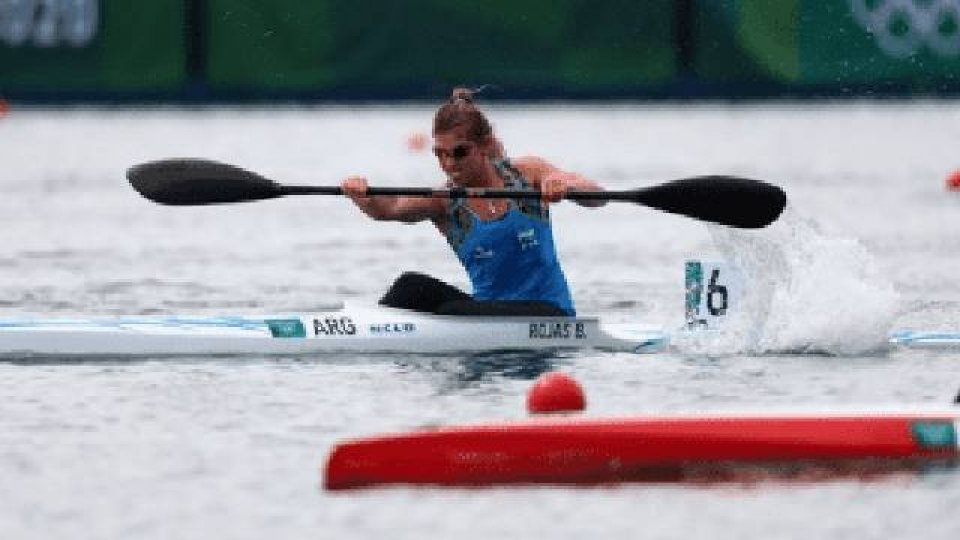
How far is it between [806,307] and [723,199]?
69cm

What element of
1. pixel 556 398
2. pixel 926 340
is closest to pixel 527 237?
pixel 926 340

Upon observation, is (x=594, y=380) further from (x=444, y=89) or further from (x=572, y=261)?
(x=444, y=89)

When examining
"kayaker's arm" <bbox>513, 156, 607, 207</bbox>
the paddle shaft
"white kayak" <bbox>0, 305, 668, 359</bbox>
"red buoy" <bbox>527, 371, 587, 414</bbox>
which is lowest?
"white kayak" <bbox>0, 305, 668, 359</bbox>

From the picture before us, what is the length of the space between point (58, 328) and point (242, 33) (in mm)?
26228

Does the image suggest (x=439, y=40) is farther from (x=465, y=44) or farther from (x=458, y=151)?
(x=458, y=151)

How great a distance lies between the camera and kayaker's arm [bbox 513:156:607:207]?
12.6m

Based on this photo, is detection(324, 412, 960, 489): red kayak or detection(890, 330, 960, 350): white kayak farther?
detection(890, 330, 960, 350): white kayak

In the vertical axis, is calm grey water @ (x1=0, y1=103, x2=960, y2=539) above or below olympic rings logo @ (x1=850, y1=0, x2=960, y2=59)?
below

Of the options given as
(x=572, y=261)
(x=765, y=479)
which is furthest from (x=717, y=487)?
(x=572, y=261)

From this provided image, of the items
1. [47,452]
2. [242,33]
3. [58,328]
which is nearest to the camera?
[47,452]

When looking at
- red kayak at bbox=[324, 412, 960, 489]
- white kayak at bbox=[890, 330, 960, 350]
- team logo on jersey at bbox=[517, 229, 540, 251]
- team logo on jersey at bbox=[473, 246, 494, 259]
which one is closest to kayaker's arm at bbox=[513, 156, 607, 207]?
team logo on jersey at bbox=[517, 229, 540, 251]

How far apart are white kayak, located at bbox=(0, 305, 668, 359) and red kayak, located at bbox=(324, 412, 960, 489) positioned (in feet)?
11.7

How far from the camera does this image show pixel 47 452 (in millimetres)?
10258

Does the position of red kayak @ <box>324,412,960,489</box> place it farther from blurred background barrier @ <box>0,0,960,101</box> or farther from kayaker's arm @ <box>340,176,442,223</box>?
blurred background barrier @ <box>0,0,960,101</box>
